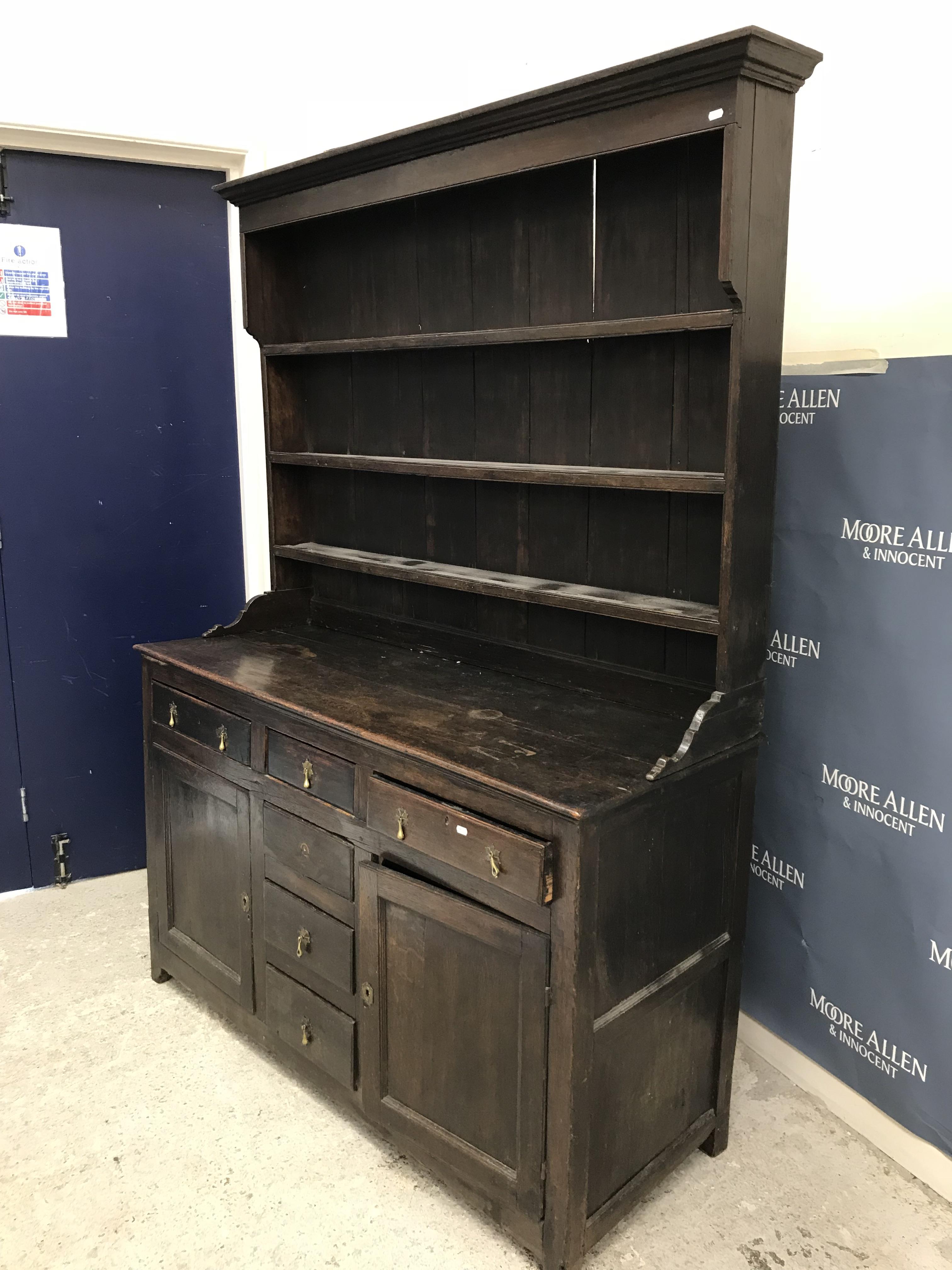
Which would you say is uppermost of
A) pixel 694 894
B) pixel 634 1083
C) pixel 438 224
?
pixel 438 224

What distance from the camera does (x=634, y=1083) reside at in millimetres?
1916

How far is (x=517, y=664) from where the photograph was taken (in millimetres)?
2449

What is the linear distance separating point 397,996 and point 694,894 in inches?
24.6

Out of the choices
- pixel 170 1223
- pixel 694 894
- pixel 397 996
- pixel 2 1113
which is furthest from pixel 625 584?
pixel 2 1113

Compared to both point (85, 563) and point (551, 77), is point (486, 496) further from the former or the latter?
point (85, 563)

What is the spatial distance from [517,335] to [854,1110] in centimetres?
184

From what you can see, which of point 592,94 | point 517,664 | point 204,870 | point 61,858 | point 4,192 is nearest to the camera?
point 592,94

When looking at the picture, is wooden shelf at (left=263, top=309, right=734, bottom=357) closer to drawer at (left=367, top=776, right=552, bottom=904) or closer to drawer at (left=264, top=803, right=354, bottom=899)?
drawer at (left=367, top=776, right=552, bottom=904)

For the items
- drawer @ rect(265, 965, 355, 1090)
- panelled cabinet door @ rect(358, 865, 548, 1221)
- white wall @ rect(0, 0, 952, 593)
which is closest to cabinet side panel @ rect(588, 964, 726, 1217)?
panelled cabinet door @ rect(358, 865, 548, 1221)

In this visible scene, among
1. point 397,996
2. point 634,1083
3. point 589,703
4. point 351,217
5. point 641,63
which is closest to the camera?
point 641,63

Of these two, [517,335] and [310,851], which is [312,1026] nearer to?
[310,851]

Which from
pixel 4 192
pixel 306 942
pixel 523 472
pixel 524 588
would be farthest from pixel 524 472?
pixel 4 192

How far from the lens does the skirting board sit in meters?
2.10

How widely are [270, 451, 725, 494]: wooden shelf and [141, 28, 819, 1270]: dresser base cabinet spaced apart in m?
0.01
